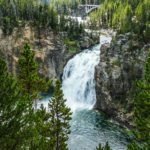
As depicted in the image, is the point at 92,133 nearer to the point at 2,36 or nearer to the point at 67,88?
the point at 67,88

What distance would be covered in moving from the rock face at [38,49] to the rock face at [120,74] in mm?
22034

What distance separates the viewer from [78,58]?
103m

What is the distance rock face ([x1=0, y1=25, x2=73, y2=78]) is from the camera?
10038 centimetres

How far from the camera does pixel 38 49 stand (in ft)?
331

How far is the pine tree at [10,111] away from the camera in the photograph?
88.5ft

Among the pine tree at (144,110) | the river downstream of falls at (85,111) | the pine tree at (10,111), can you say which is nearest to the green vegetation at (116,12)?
the river downstream of falls at (85,111)

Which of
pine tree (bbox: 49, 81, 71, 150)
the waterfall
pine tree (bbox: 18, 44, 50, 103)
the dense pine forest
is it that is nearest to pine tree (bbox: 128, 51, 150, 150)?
the dense pine forest

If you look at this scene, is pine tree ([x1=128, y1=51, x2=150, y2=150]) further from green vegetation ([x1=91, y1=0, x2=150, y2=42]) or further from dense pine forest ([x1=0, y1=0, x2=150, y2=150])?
green vegetation ([x1=91, y1=0, x2=150, y2=42])

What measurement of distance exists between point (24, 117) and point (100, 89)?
53.8 m

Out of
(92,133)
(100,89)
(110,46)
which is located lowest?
(92,133)

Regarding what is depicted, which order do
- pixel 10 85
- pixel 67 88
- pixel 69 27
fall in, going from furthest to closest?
pixel 69 27
pixel 67 88
pixel 10 85

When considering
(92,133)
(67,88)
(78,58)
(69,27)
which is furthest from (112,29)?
(92,133)

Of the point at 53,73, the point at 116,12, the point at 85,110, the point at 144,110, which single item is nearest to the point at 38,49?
the point at 53,73

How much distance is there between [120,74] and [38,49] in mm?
31595
